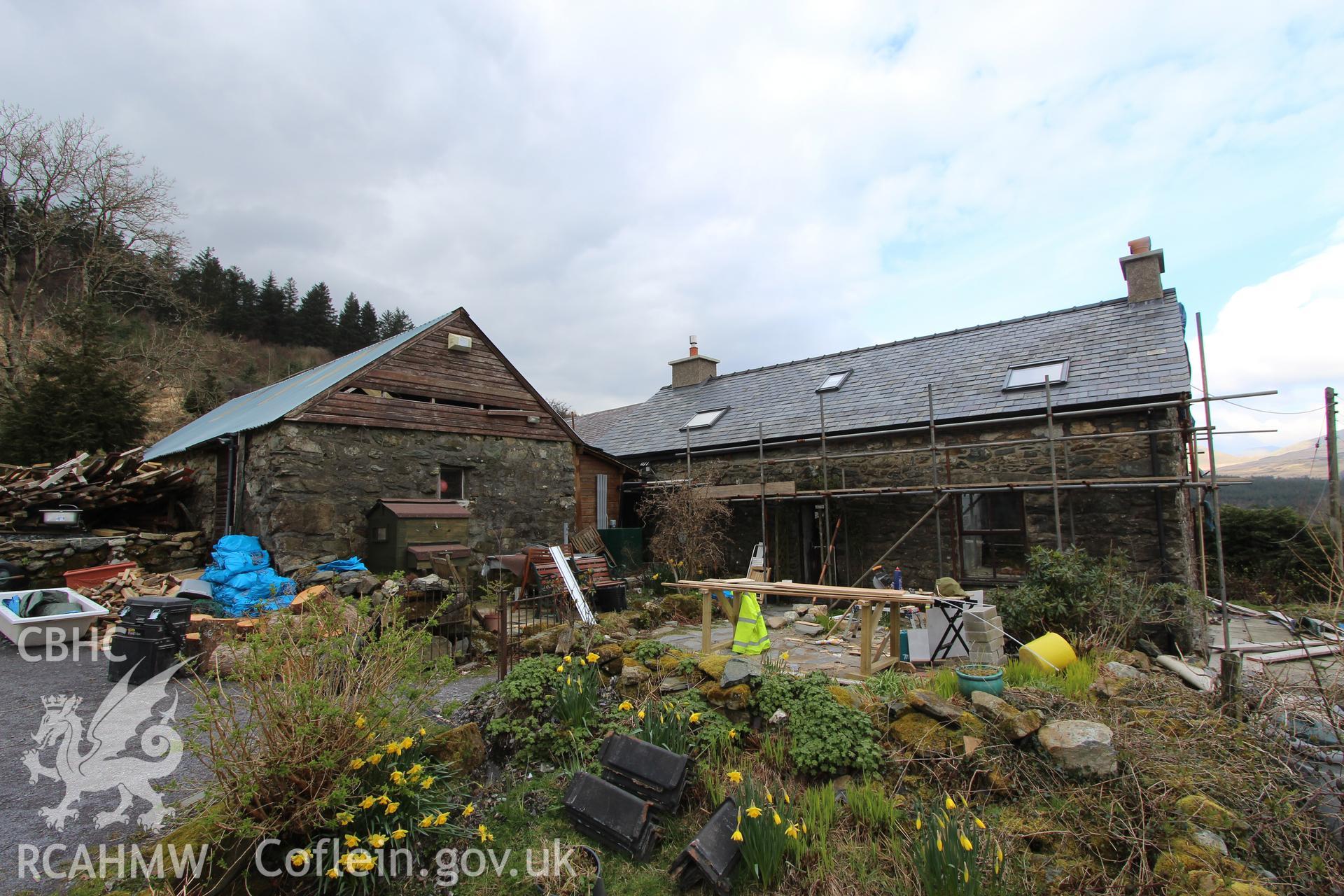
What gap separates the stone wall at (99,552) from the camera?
9930mm

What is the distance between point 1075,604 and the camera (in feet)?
25.2

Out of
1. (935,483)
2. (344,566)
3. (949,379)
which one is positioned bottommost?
(344,566)

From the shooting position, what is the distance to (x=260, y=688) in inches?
134

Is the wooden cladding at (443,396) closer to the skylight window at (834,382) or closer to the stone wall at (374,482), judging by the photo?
the stone wall at (374,482)

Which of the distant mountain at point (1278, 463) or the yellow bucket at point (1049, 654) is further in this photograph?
the distant mountain at point (1278, 463)

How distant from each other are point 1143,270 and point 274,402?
17.8 m

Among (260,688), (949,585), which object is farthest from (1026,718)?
(260,688)

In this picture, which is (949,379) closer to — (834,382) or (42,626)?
(834,382)

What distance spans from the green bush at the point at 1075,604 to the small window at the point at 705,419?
29.6 ft

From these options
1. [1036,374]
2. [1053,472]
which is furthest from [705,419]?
[1053,472]

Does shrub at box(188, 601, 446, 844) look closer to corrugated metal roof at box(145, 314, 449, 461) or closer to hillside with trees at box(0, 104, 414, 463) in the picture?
corrugated metal roof at box(145, 314, 449, 461)

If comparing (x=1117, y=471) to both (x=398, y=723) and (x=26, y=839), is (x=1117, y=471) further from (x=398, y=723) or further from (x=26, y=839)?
(x=26, y=839)

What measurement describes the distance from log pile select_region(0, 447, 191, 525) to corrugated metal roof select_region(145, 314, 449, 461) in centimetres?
81

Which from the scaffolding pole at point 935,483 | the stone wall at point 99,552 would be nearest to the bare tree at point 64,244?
the stone wall at point 99,552
